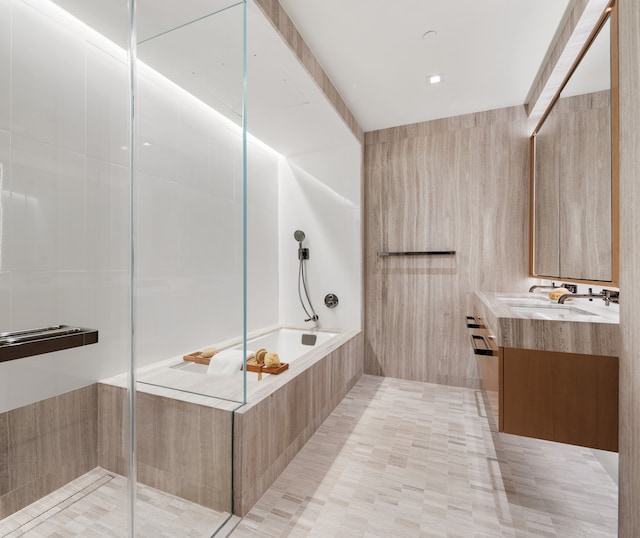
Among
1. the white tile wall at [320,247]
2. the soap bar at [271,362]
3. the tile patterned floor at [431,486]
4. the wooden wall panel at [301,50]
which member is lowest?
the tile patterned floor at [431,486]

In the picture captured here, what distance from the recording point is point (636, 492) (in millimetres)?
1135

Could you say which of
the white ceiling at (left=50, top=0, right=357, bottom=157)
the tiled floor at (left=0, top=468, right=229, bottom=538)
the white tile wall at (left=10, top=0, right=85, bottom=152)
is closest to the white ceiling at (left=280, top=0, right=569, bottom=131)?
the white ceiling at (left=50, top=0, right=357, bottom=157)

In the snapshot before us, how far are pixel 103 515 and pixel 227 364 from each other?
0.70m

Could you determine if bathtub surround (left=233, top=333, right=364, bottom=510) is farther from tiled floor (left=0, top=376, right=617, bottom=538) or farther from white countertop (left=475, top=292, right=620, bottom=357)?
white countertop (left=475, top=292, right=620, bottom=357)

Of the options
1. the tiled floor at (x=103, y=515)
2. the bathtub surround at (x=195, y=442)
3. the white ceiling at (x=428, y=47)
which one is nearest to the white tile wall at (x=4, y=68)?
the bathtub surround at (x=195, y=442)

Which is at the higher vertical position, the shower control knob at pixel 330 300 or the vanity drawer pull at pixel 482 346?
the shower control knob at pixel 330 300

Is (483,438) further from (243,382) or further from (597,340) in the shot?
(243,382)

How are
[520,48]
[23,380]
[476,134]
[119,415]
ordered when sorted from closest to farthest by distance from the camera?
[23,380] → [119,415] → [520,48] → [476,134]

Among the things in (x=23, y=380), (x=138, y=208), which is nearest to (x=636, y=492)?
(x=138, y=208)

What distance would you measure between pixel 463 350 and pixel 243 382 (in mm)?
2177

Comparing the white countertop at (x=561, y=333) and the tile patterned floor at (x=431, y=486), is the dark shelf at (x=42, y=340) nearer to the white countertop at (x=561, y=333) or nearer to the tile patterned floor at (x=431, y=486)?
the tile patterned floor at (x=431, y=486)

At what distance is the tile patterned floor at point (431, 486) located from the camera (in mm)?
1414

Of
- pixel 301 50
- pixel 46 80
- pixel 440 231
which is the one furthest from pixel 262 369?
pixel 440 231

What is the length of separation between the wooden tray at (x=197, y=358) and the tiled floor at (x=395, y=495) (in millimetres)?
501
